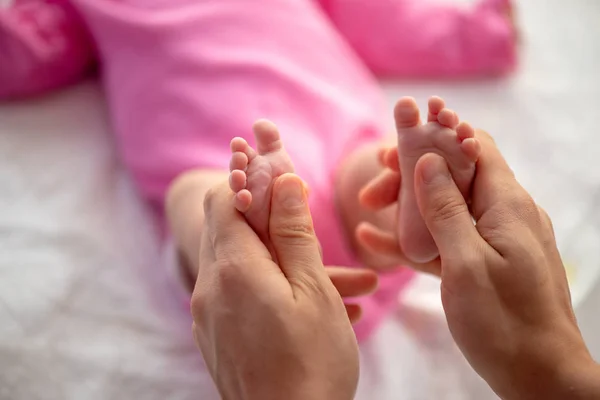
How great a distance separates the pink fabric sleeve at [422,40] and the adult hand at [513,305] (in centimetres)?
60

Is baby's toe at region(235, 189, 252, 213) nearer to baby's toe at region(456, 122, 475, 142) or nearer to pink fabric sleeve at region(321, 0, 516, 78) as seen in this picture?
baby's toe at region(456, 122, 475, 142)

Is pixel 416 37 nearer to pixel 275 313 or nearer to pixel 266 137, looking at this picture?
pixel 266 137

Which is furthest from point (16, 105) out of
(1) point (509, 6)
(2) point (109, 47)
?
(1) point (509, 6)

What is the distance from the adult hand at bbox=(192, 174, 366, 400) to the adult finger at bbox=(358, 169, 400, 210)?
0.14 m

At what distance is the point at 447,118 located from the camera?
0.59 meters

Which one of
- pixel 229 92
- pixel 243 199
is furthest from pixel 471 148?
pixel 229 92

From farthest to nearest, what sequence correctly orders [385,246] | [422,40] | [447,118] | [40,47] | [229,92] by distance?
[422,40], [40,47], [229,92], [385,246], [447,118]

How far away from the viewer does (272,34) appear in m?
0.91

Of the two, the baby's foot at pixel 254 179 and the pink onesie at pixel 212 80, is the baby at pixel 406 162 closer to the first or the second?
the baby's foot at pixel 254 179

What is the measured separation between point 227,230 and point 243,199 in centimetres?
3

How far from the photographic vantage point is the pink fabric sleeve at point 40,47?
96cm

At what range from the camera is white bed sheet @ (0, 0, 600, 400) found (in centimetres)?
75

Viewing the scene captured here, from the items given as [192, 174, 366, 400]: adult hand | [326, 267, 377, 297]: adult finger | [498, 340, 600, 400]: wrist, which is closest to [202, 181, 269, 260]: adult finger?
[192, 174, 366, 400]: adult hand

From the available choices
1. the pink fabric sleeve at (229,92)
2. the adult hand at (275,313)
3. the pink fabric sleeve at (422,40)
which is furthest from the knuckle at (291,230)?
the pink fabric sleeve at (422,40)
